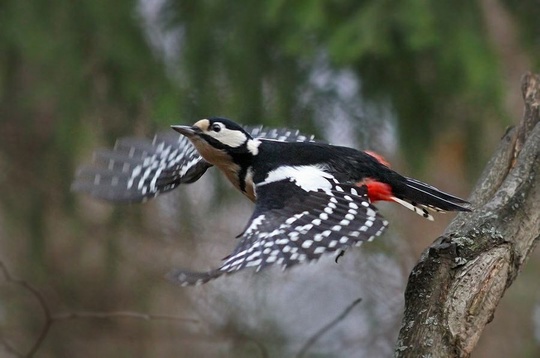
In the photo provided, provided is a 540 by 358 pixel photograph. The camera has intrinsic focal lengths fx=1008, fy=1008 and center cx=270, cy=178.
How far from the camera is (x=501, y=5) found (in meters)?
4.64

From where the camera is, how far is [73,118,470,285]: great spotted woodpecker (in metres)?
2.60

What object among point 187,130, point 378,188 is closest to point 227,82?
point 187,130

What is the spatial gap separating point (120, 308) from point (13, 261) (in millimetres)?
785

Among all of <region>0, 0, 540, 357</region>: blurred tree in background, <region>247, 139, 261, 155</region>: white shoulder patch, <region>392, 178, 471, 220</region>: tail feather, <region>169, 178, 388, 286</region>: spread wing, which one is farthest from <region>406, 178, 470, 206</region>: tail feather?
<region>0, 0, 540, 357</region>: blurred tree in background

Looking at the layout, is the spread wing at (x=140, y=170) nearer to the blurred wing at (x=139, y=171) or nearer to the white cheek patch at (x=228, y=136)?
the blurred wing at (x=139, y=171)

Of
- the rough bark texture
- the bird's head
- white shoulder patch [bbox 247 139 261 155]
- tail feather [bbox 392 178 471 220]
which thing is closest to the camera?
the rough bark texture

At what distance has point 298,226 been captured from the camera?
107 inches

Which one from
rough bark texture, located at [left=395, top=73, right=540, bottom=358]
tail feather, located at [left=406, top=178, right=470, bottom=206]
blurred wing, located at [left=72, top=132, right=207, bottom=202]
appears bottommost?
blurred wing, located at [left=72, top=132, right=207, bottom=202]

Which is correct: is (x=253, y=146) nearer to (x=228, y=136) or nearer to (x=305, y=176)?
(x=228, y=136)

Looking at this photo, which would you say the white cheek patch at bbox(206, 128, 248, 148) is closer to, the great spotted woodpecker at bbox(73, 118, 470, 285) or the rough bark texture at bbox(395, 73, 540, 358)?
the great spotted woodpecker at bbox(73, 118, 470, 285)

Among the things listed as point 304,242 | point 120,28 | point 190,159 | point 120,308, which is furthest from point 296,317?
point 304,242

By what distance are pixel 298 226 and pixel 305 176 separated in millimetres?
391

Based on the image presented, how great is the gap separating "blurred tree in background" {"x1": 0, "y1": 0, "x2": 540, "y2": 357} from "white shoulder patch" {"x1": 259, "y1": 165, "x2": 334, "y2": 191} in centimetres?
102

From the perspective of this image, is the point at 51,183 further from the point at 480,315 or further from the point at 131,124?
the point at 480,315
